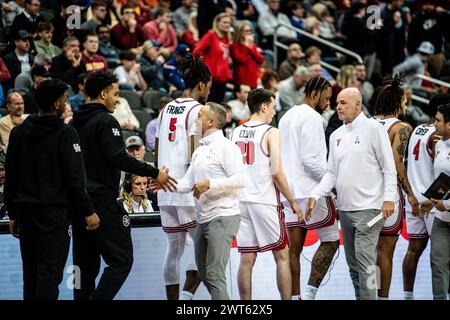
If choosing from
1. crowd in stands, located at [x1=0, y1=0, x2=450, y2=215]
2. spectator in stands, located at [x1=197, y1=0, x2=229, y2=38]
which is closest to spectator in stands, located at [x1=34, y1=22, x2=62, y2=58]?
crowd in stands, located at [x1=0, y1=0, x2=450, y2=215]

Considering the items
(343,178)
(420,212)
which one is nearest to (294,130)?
(343,178)

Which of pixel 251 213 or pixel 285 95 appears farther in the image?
pixel 285 95

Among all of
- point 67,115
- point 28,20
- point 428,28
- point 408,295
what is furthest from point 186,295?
point 428,28

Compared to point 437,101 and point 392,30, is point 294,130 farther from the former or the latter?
point 392,30

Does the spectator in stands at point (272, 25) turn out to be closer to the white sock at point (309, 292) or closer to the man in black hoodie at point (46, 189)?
the white sock at point (309, 292)

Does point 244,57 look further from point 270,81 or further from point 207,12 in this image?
point 207,12

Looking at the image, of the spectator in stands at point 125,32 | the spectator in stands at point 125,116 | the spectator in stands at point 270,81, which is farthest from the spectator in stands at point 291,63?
the spectator in stands at point 125,116

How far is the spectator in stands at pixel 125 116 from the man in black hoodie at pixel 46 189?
535 cm

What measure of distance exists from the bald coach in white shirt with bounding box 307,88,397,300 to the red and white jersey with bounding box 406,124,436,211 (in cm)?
84

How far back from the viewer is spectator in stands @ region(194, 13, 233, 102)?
14.4m

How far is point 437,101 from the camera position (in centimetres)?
998

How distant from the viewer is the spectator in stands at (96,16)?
15328 millimetres

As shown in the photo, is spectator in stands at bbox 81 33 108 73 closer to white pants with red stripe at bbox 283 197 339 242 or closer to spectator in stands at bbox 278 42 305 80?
spectator in stands at bbox 278 42 305 80

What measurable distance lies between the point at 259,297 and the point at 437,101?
263cm
